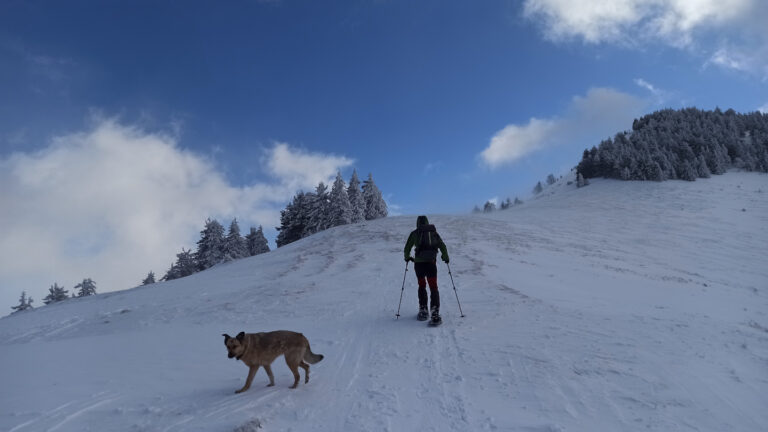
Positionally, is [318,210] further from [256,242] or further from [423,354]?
[423,354]

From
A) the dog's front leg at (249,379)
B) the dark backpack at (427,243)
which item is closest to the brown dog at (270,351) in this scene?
the dog's front leg at (249,379)

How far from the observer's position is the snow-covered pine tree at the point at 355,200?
49438 millimetres

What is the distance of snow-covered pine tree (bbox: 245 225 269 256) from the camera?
53941mm

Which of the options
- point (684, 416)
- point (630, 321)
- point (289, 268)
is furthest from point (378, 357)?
point (289, 268)

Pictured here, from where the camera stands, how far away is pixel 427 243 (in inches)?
367

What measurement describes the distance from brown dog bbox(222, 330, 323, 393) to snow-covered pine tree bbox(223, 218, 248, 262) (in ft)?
146

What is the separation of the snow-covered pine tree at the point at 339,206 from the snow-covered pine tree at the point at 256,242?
13.5 m

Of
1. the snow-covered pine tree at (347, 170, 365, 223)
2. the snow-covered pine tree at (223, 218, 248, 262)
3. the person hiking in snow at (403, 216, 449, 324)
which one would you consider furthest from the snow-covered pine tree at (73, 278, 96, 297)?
the person hiking in snow at (403, 216, 449, 324)

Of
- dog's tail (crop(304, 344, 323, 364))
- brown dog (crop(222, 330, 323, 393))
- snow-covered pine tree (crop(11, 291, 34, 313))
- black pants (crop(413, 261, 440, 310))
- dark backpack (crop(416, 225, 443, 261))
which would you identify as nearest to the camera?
brown dog (crop(222, 330, 323, 393))

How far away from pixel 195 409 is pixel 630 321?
8.94 metres

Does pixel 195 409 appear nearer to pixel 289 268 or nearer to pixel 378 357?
pixel 378 357

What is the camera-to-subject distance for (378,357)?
23.1 feet

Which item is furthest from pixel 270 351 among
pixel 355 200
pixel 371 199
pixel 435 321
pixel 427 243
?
pixel 371 199

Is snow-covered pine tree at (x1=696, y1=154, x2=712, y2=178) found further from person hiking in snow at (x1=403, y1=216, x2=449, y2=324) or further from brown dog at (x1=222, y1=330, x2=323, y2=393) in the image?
brown dog at (x1=222, y1=330, x2=323, y2=393)
